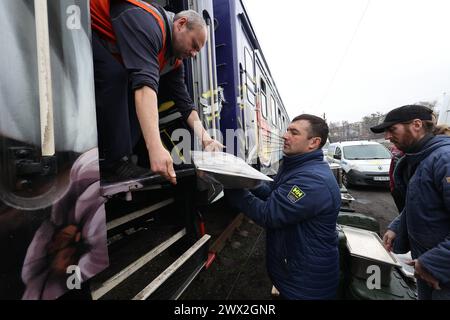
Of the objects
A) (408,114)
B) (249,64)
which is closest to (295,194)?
(408,114)

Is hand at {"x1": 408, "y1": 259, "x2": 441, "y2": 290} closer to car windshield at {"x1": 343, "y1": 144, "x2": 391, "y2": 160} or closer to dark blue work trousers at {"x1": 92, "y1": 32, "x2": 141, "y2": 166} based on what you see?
dark blue work trousers at {"x1": 92, "y1": 32, "x2": 141, "y2": 166}

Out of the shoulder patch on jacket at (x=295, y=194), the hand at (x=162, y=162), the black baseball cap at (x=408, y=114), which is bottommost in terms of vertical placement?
the shoulder patch on jacket at (x=295, y=194)

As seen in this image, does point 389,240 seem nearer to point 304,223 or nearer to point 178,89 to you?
point 304,223

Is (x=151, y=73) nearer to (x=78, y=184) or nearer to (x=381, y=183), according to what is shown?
(x=78, y=184)

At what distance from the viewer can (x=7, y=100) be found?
72cm

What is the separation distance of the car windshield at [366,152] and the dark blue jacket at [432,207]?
777 centimetres

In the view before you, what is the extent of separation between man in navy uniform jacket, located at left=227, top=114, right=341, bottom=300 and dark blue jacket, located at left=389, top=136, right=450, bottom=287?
52cm

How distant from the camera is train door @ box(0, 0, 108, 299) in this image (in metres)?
0.72

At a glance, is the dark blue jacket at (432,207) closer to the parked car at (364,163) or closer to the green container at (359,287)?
the green container at (359,287)

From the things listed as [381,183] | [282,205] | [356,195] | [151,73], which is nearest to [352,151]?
[381,183]

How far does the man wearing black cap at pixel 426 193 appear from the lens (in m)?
1.47

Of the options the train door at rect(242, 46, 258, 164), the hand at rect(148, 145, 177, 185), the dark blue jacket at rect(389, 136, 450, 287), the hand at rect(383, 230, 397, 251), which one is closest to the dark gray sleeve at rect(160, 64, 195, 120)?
the hand at rect(148, 145, 177, 185)

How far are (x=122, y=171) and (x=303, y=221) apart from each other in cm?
124

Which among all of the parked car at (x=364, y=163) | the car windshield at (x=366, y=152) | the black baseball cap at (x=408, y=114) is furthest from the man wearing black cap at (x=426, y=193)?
the car windshield at (x=366, y=152)
